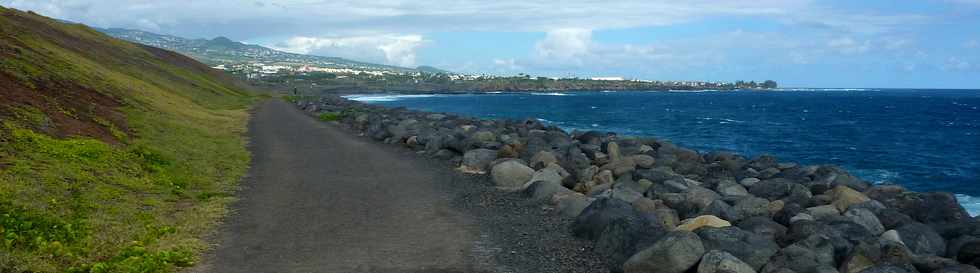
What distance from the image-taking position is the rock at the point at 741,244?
1061cm

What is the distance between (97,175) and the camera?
55.0ft

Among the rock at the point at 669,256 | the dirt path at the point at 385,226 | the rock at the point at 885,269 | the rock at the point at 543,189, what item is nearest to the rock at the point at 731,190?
the rock at the point at 543,189

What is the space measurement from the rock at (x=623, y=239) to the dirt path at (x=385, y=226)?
0.31 m

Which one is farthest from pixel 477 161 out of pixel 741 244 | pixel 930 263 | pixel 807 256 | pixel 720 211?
pixel 930 263

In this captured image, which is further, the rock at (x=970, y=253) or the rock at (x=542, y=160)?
the rock at (x=542, y=160)

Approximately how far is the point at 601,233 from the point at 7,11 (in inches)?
2542

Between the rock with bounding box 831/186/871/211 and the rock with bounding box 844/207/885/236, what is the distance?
172cm

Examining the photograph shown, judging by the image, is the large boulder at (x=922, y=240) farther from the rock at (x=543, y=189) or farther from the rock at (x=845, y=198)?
the rock at (x=543, y=189)

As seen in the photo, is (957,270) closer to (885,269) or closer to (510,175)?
(885,269)

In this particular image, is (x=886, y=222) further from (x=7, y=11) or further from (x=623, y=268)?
(x=7, y=11)

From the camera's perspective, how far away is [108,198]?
1477cm

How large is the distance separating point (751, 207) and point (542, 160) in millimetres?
7015

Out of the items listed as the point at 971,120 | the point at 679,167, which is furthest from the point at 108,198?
the point at 971,120

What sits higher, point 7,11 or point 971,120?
point 7,11
